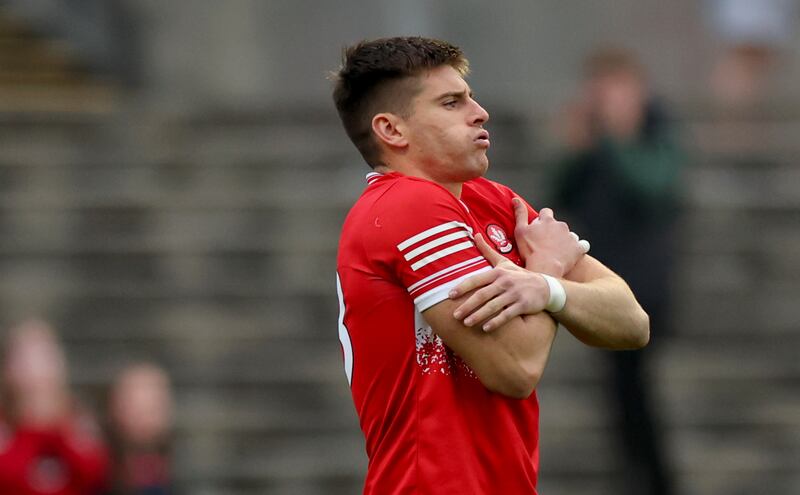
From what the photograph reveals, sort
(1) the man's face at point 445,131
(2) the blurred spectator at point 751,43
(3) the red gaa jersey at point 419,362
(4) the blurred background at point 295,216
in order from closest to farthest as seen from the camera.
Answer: (3) the red gaa jersey at point 419,362
(1) the man's face at point 445,131
(4) the blurred background at point 295,216
(2) the blurred spectator at point 751,43

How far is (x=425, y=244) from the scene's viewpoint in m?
3.96

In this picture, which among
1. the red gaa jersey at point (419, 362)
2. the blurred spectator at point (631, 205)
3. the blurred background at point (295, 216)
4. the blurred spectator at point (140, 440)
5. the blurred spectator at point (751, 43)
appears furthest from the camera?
the blurred spectator at point (751, 43)

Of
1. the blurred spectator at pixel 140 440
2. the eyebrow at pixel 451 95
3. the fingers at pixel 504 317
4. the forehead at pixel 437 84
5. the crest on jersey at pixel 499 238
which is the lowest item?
the blurred spectator at pixel 140 440

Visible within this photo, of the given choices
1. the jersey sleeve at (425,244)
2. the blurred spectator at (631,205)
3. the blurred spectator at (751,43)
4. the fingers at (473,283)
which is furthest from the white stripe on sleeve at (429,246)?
the blurred spectator at (751,43)

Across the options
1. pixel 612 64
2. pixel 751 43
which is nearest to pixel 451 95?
pixel 612 64

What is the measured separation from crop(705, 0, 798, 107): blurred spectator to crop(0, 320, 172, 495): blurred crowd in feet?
17.7

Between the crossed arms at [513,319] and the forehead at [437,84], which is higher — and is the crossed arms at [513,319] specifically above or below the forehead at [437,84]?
below

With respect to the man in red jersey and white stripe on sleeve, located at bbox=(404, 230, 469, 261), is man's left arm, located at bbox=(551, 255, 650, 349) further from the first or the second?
white stripe on sleeve, located at bbox=(404, 230, 469, 261)

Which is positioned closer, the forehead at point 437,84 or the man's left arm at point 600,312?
the man's left arm at point 600,312

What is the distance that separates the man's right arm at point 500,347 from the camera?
391cm

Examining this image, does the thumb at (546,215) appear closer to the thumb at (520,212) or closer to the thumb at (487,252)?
the thumb at (520,212)

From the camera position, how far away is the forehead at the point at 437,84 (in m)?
4.18

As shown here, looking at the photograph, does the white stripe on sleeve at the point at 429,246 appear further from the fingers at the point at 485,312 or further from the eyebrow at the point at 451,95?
the eyebrow at the point at 451,95

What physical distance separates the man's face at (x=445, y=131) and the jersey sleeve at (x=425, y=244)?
122mm
